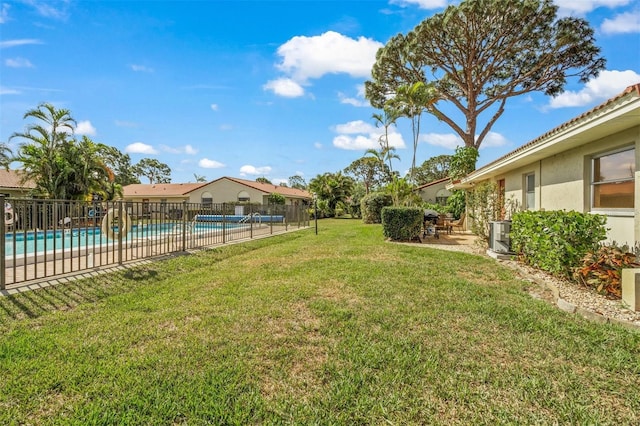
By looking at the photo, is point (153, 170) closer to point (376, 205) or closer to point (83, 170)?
point (83, 170)

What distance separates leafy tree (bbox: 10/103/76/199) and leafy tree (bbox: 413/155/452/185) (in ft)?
168

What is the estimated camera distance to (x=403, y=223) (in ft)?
43.3

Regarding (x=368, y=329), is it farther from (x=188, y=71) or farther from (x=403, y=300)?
(x=188, y=71)

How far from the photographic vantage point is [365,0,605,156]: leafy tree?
21406 mm

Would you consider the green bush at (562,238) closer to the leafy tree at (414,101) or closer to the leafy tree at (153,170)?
the leafy tree at (414,101)

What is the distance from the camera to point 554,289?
5.69 meters

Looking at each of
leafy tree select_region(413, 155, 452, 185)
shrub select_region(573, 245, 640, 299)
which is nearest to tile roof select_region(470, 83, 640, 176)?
shrub select_region(573, 245, 640, 299)

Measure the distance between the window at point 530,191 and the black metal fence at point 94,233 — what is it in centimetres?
1082

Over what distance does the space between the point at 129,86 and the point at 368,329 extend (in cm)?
1251

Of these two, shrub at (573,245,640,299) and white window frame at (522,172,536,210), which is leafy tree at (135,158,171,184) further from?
shrub at (573,245,640,299)

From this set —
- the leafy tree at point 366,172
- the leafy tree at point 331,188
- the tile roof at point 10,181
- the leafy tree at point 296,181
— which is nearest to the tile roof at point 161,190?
the tile roof at point 10,181

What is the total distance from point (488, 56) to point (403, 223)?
1767 cm

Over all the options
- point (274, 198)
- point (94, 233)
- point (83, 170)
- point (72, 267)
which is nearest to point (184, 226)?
point (94, 233)

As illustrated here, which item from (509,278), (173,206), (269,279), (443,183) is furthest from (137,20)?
(443,183)
